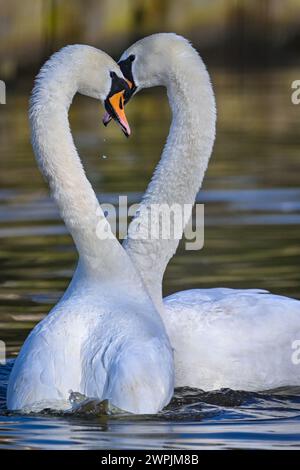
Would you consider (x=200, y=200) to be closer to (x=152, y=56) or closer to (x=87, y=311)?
(x=152, y=56)

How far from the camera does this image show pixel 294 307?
356 inches

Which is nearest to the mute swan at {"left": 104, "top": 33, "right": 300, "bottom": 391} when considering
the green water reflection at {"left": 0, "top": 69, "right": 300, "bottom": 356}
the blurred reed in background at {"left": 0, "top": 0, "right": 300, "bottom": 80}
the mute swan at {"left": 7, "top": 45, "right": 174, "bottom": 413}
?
the mute swan at {"left": 7, "top": 45, "right": 174, "bottom": 413}

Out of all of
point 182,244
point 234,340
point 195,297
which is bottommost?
point 234,340

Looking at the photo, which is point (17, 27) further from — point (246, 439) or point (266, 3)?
point (246, 439)

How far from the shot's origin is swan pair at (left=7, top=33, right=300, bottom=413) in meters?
7.59

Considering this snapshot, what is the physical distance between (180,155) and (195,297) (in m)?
0.90

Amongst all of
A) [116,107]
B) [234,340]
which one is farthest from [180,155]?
[234,340]

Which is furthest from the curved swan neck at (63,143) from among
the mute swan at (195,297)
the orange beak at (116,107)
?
the mute swan at (195,297)

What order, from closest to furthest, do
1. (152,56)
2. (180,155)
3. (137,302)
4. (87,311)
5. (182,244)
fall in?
(87,311), (137,302), (152,56), (180,155), (182,244)

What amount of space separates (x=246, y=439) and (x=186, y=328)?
1.52m

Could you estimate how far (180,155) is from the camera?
30.4 ft

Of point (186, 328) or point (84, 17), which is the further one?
point (84, 17)

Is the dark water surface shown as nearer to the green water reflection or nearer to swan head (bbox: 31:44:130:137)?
the green water reflection

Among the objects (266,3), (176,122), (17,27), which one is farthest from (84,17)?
(176,122)
